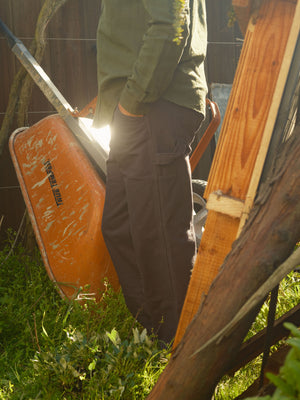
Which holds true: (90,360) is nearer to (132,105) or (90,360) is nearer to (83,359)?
(83,359)

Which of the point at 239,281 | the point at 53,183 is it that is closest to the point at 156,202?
the point at 53,183

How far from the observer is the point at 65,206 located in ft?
7.56

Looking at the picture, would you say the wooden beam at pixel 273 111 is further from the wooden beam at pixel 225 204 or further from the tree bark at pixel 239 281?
the tree bark at pixel 239 281

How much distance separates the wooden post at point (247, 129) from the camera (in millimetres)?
915

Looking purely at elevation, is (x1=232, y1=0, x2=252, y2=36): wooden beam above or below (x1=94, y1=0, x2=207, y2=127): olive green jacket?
above

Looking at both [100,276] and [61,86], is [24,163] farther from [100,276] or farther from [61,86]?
[61,86]

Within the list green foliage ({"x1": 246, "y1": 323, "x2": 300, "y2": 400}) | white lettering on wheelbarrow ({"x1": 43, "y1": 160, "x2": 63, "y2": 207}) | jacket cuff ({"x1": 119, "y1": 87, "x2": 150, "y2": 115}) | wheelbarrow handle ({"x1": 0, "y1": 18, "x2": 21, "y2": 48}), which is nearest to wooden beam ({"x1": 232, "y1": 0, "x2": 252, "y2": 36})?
green foliage ({"x1": 246, "y1": 323, "x2": 300, "y2": 400})

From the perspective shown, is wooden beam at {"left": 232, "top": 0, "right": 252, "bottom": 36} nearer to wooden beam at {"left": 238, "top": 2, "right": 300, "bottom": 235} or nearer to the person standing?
wooden beam at {"left": 238, "top": 2, "right": 300, "bottom": 235}

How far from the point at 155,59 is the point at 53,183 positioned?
98cm

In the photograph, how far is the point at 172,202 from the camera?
1.79 metres

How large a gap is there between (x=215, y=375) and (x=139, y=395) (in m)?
0.84

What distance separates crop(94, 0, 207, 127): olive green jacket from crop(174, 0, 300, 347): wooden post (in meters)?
0.74

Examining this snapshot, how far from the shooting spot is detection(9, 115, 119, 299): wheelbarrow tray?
2.18 metres

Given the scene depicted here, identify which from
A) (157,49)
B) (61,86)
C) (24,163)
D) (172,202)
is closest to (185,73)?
(157,49)
